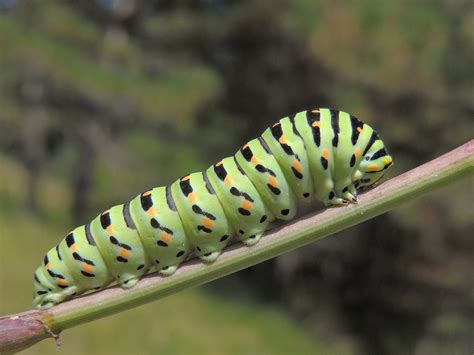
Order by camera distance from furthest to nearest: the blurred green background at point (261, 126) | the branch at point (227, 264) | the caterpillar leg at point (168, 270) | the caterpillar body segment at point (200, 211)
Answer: the blurred green background at point (261, 126) < the caterpillar body segment at point (200, 211) < the caterpillar leg at point (168, 270) < the branch at point (227, 264)

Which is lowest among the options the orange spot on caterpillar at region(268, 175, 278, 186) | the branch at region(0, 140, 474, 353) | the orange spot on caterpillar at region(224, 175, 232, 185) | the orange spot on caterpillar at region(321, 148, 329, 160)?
the branch at region(0, 140, 474, 353)

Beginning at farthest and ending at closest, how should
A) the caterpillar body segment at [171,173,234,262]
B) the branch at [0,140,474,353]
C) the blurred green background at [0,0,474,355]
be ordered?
the blurred green background at [0,0,474,355], the caterpillar body segment at [171,173,234,262], the branch at [0,140,474,353]

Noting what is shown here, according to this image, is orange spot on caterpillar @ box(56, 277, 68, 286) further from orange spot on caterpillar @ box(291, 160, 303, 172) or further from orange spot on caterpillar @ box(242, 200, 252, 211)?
orange spot on caterpillar @ box(291, 160, 303, 172)

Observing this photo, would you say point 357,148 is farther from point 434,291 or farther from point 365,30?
point 434,291

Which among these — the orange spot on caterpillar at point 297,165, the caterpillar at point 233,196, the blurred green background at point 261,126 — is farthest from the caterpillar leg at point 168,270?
the blurred green background at point 261,126

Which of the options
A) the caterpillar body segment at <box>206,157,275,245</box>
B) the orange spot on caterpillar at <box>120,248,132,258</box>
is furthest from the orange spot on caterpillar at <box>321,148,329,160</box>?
the orange spot on caterpillar at <box>120,248,132,258</box>

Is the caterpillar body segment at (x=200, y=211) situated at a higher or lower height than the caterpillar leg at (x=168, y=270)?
higher

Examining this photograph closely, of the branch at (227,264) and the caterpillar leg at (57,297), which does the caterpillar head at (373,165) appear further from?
the caterpillar leg at (57,297)
